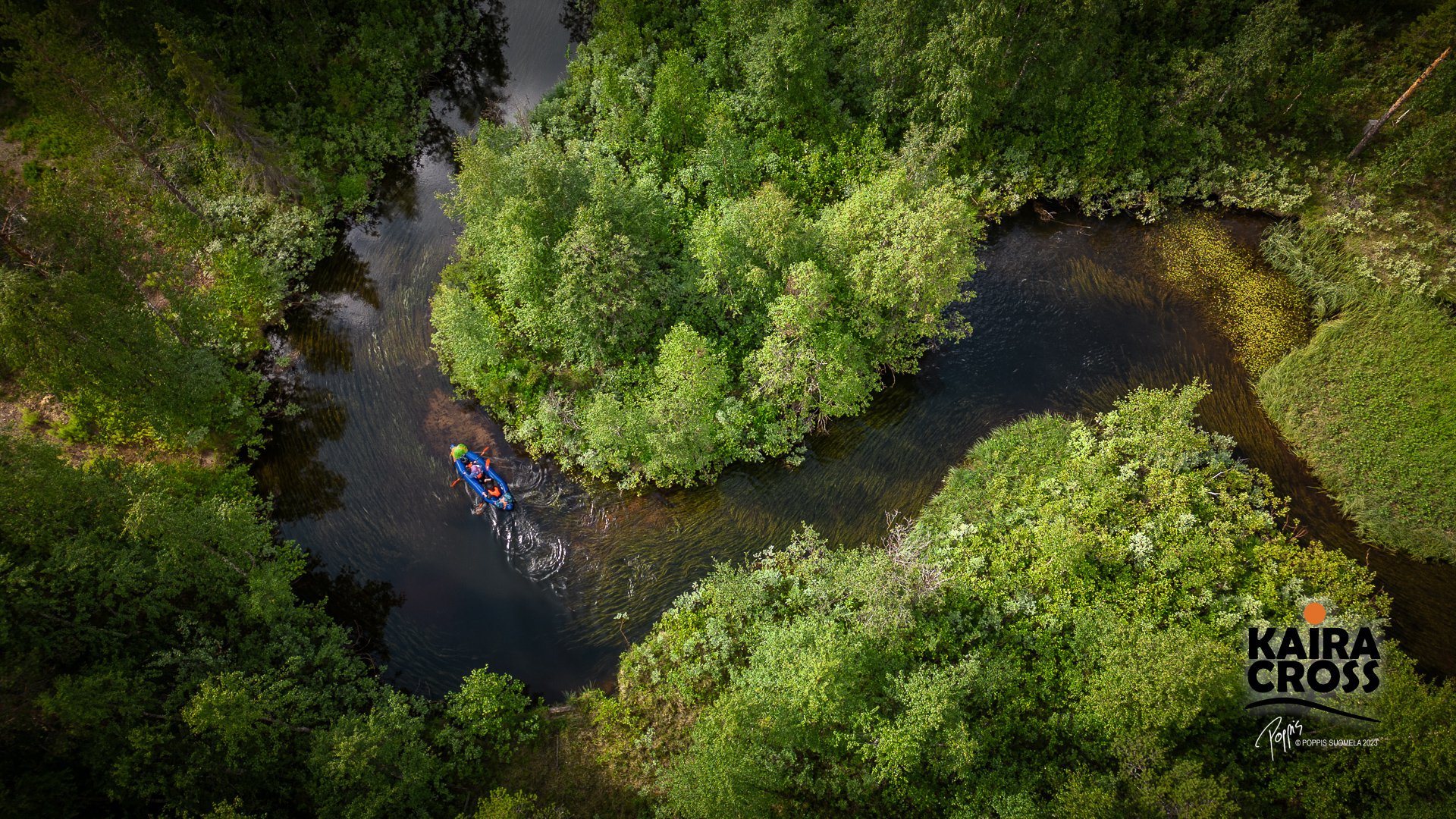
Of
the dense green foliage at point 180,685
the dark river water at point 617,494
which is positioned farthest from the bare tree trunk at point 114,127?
the dense green foliage at point 180,685

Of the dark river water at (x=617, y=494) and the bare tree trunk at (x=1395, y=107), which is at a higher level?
the bare tree trunk at (x=1395, y=107)

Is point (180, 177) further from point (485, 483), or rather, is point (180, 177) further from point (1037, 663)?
point (1037, 663)

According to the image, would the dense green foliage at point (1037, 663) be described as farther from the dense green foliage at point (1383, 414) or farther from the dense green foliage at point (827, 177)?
the dense green foliage at point (827, 177)

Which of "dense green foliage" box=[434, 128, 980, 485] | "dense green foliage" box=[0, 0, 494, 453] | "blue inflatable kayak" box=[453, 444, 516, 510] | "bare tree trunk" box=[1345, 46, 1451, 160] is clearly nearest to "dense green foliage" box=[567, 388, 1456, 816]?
"dense green foliage" box=[434, 128, 980, 485]

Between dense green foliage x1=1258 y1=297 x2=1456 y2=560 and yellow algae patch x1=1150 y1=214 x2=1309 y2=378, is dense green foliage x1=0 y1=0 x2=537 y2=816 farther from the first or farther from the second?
yellow algae patch x1=1150 y1=214 x2=1309 y2=378

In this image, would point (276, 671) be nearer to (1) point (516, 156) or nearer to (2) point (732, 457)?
(2) point (732, 457)
